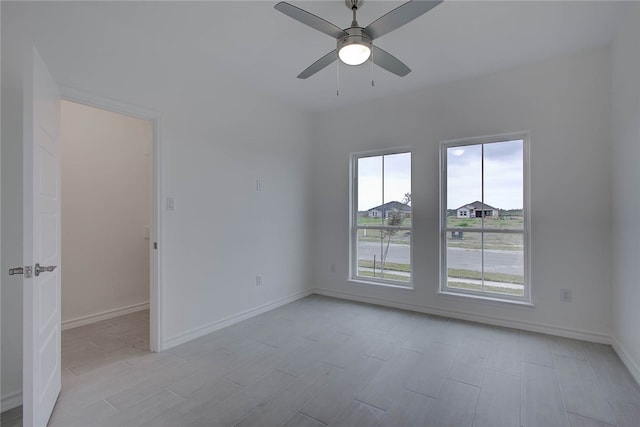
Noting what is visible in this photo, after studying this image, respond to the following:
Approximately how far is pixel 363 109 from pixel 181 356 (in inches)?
140

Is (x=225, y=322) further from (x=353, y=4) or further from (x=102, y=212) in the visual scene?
(x=353, y=4)

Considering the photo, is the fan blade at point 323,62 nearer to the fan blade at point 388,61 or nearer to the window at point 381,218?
the fan blade at point 388,61

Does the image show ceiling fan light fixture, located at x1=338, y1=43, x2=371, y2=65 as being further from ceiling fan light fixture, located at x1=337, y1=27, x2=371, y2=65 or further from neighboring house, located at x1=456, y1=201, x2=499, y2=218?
neighboring house, located at x1=456, y1=201, x2=499, y2=218

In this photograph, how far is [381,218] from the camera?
419 cm

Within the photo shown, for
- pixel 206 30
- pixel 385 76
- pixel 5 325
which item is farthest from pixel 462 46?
pixel 5 325

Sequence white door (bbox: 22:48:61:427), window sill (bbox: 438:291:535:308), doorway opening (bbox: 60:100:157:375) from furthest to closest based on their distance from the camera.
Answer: doorway opening (bbox: 60:100:157:375) → window sill (bbox: 438:291:535:308) → white door (bbox: 22:48:61:427)

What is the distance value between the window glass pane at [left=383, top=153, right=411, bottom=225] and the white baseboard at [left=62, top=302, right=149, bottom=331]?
3.37 metres

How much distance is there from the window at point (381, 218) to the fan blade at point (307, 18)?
2.26 m

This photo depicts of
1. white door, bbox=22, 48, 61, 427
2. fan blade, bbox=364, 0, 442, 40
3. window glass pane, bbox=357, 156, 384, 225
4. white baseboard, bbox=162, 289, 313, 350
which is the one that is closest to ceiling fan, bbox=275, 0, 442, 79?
fan blade, bbox=364, 0, 442, 40

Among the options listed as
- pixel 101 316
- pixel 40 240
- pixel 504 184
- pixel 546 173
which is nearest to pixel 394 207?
pixel 504 184

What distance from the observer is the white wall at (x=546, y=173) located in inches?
114

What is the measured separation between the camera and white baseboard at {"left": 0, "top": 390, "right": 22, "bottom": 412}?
1932mm

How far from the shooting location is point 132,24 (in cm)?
247

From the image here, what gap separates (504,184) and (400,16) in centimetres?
235
